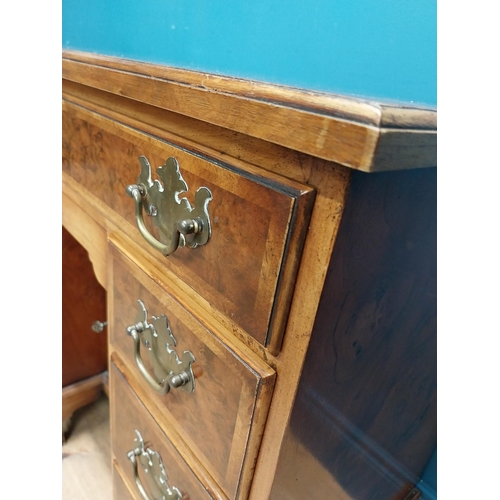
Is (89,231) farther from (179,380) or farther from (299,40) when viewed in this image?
(299,40)

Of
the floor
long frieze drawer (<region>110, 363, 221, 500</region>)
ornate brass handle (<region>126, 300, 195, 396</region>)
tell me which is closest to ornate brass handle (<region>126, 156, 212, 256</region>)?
ornate brass handle (<region>126, 300, 195, 396</region>)

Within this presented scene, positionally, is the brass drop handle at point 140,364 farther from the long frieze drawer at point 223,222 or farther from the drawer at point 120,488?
the drawer at point 120,488

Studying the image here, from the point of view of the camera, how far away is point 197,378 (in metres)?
0.41

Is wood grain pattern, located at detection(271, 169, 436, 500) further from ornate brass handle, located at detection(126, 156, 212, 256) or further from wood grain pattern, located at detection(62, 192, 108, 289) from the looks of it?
wood grain pattern, located at detection(62, 192, 108, 289)

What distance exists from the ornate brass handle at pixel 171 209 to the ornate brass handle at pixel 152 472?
0.33 meters

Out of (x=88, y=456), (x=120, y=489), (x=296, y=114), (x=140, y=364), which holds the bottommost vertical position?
(x=88, y=456)

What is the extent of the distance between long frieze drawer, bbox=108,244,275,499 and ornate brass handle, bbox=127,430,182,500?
0.09 meters

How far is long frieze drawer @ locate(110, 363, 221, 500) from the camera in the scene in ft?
1.61

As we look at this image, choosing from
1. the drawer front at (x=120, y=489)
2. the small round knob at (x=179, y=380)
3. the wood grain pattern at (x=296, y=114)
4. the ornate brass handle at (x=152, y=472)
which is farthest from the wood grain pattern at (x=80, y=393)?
the wood grain pattern at (x=296, y=114)

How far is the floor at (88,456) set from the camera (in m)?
1.06

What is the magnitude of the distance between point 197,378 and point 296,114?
11.4 inches

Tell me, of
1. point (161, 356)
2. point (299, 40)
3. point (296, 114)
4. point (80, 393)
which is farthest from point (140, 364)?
point (80, 393)

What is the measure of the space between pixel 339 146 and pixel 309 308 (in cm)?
12

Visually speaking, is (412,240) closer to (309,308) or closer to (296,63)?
→ (309,308)
